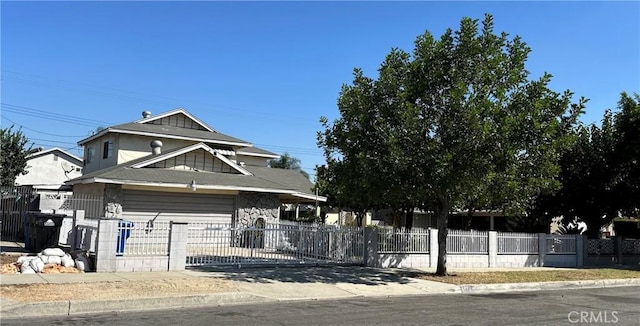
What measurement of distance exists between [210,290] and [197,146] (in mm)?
13518

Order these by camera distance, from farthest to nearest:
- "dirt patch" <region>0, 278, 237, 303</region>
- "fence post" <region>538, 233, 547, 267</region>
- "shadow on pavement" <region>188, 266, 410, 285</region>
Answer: "fence post" <region>538, 233, 547, 267</region> < "shadow on pavement" <region>188, 266, 410, 285</region> < "dirt patch" <region>0, 278, 237, 303</region>

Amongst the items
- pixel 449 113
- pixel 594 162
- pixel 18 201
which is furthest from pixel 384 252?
pixel 18 201

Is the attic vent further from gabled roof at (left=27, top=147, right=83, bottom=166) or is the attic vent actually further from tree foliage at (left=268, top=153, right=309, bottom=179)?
tree foliage at (left=268, top=153, right=309, bottom=179)

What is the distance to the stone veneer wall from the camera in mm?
24172

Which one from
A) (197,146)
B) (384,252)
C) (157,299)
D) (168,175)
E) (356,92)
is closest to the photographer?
(157,299)

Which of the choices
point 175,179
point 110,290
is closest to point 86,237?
point 110,290

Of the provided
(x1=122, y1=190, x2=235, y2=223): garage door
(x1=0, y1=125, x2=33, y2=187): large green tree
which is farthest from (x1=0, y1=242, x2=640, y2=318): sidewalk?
(x1=0, y1=125, x2=33, y2=187): large green tree

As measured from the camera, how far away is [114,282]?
12.0 m

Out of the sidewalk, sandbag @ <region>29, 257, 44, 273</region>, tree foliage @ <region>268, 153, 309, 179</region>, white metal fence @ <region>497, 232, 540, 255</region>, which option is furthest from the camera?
tree foliage @ <region>268, 153, 309, 179</region>

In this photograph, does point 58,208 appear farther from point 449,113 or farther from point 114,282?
point 449,113

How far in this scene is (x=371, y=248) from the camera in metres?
18.2

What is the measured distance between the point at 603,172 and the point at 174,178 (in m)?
19.3

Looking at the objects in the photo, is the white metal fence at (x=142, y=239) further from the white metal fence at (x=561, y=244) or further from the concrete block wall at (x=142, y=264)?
the white metal fence at (x=561, y=244)

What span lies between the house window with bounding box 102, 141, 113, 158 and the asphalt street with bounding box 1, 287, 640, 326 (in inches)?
762
